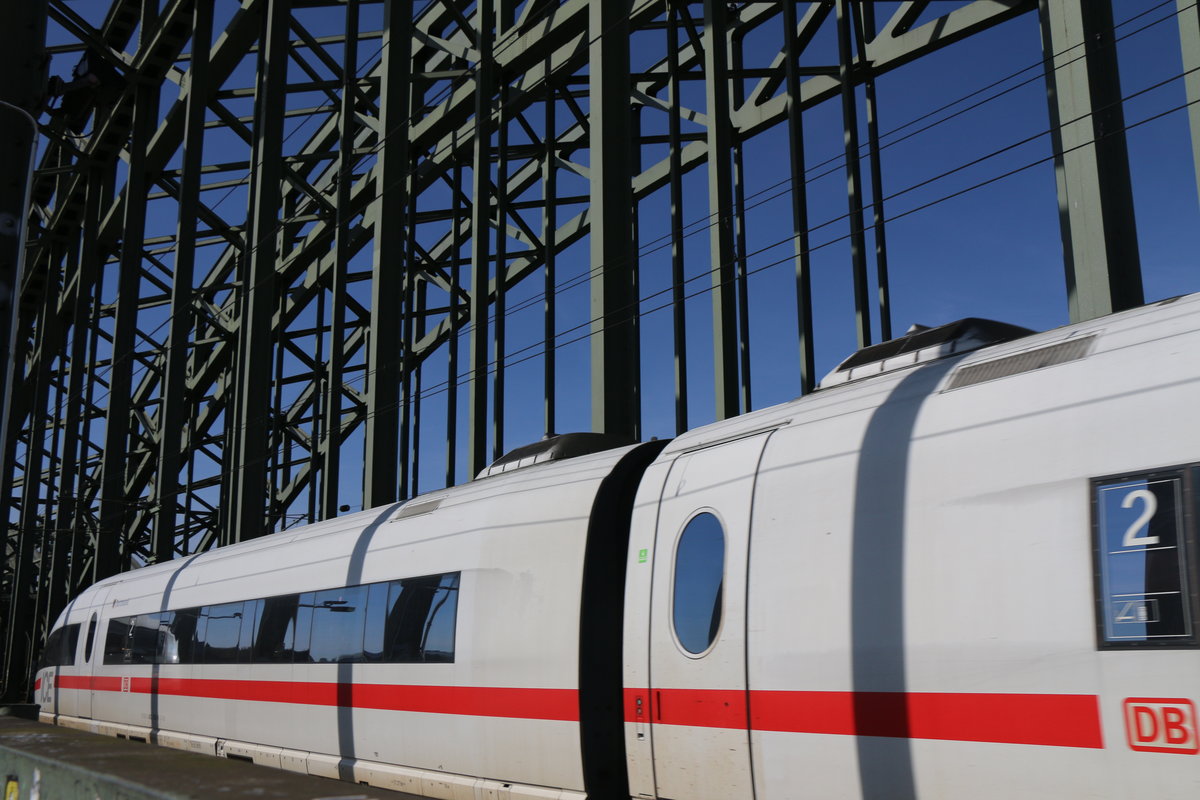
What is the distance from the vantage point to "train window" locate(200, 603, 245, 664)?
40.6 ft

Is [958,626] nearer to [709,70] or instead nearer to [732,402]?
[732,402]

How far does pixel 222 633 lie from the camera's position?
12.8 metres

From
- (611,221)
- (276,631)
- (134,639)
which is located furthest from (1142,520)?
(134,639)

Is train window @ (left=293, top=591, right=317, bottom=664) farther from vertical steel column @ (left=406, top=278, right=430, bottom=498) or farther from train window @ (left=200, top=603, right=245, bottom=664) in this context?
vertical steel column @ (left=406, top=278, right=430, bottom=498)

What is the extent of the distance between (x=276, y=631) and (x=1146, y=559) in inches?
356

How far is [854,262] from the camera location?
1434 cm

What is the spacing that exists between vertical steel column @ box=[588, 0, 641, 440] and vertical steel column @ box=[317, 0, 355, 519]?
695 cm

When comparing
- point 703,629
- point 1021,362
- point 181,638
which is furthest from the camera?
point 181,638

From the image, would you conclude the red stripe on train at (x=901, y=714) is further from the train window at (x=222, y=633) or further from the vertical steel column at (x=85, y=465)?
the vertical steel column at (x=85, y=465)

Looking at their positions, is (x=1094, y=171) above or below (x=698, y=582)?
above

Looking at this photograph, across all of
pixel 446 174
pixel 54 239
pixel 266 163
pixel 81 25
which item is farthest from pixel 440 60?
pixel 54 239

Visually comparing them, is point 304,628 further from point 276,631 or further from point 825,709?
point 825,709

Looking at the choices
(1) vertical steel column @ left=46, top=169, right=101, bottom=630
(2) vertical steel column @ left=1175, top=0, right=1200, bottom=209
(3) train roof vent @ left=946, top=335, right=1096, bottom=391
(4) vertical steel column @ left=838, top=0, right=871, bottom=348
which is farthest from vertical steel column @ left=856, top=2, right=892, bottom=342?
(1) vertical steel column @ left=46, top=169, right=101, bottom=630

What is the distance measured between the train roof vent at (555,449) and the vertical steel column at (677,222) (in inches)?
316
